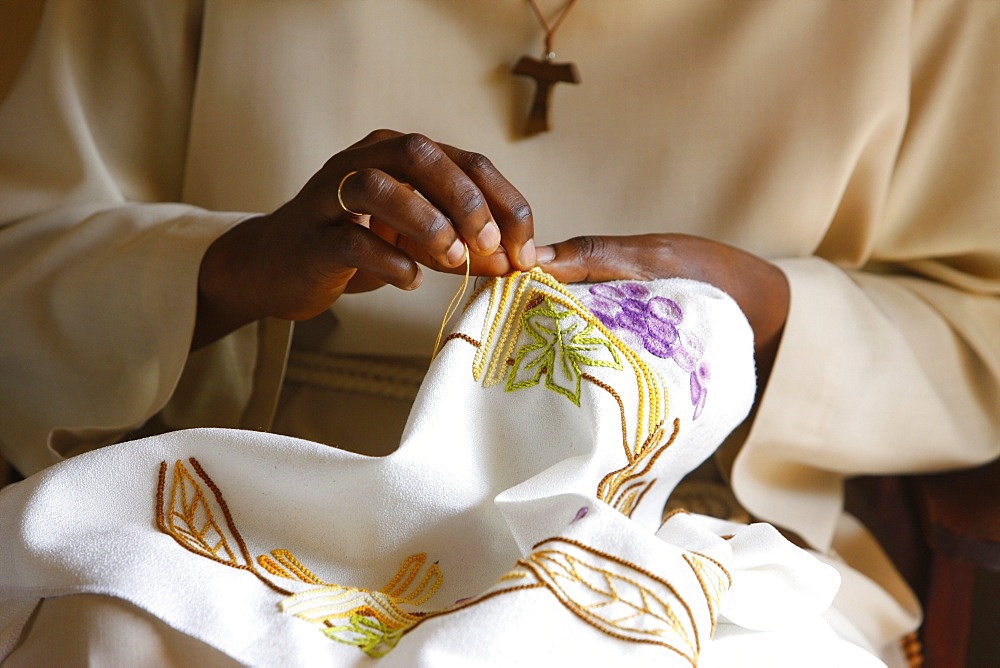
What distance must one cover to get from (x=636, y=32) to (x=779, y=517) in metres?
0.59

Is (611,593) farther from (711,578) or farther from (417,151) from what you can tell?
(417,151)

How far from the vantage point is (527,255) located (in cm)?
71

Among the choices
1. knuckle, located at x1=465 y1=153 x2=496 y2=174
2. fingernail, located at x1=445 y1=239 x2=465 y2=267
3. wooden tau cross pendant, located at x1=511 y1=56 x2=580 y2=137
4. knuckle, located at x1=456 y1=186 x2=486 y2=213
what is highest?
wooden tau cross pendant, located at x1=511 y1=56 x2=580 y2=137

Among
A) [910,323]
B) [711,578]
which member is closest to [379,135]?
[711,578]

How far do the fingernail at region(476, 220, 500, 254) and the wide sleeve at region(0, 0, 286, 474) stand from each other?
1.19ft

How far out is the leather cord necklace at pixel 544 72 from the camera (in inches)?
39.4

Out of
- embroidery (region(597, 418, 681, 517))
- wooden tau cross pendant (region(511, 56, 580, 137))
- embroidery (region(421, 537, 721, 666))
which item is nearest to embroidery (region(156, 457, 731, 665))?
embroidery (region(421, 537, 721, 666))

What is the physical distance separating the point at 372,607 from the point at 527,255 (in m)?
0.29

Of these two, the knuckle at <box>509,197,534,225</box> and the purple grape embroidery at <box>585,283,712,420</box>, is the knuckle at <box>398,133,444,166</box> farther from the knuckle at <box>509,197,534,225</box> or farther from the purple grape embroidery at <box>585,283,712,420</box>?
the purple grape embroidery at <box>585,283,712,420</box>

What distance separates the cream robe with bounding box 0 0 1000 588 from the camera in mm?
1022

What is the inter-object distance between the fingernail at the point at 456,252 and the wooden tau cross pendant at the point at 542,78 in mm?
396

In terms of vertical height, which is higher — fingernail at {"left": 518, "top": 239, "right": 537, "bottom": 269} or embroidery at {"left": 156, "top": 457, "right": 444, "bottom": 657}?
fingernail at {"left": 518, "top": 239, "right": 537, "bottom": 269}

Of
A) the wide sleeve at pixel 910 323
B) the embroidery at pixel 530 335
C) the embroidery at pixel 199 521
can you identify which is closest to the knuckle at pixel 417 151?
the embroidery at pixel 530 335

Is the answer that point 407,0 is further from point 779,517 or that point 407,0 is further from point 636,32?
point 779,517
